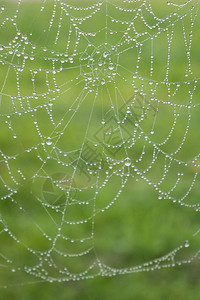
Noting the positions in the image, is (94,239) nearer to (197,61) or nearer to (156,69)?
(156,69)

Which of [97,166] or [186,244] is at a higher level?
[97,166]

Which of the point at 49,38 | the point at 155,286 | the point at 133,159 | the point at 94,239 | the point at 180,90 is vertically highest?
the point at 49,38

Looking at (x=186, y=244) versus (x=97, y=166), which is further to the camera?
(x=97, y=166)

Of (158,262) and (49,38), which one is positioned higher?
(49,38)

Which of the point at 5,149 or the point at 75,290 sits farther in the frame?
the point at 5,149

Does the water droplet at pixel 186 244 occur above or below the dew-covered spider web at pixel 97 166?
below

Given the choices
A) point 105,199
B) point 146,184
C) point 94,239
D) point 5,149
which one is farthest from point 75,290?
point 5,149

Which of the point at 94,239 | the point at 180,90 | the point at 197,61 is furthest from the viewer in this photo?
the point at 197,61

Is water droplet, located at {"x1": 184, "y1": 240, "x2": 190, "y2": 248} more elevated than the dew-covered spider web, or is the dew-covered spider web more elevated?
the dew-covered spider web
